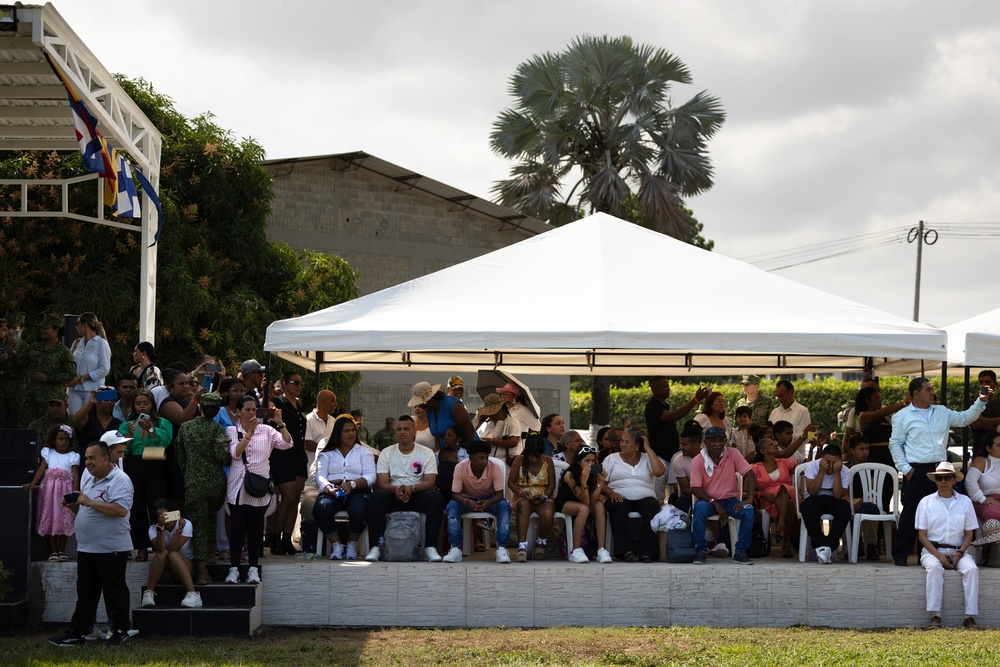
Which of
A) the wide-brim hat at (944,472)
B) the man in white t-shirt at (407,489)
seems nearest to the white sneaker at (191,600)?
the man in white t-shirt at (407,489)

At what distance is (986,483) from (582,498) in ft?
11.9

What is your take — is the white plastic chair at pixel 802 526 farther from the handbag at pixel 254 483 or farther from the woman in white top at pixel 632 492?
the handbag at pixel 254 483

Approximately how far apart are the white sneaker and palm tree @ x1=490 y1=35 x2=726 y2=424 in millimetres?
16544

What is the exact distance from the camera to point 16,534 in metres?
9.54

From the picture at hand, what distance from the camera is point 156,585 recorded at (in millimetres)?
9312

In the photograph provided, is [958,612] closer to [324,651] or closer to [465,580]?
[465,580]

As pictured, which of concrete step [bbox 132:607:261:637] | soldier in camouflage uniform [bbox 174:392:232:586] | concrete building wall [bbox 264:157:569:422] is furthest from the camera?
concrete building wall [bbox 264:157:569:422]

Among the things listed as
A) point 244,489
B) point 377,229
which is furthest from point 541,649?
point 377,229

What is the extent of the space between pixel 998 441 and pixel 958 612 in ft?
5.32

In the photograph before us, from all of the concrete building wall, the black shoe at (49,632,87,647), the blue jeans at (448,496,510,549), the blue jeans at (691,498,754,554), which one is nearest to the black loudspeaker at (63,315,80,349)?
the black shoe at (49,632,87,647)

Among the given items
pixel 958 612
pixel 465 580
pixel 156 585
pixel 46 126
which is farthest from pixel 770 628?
pixel 46 126

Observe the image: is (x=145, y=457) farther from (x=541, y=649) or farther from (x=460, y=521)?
(x=541, y=649)

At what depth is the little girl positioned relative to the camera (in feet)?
32.1

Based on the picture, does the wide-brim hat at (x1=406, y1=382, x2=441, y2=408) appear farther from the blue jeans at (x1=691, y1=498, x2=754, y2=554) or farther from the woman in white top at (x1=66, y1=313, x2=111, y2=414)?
the woman in white top at (x1=66, y1=313, x2=111, y2=414)
